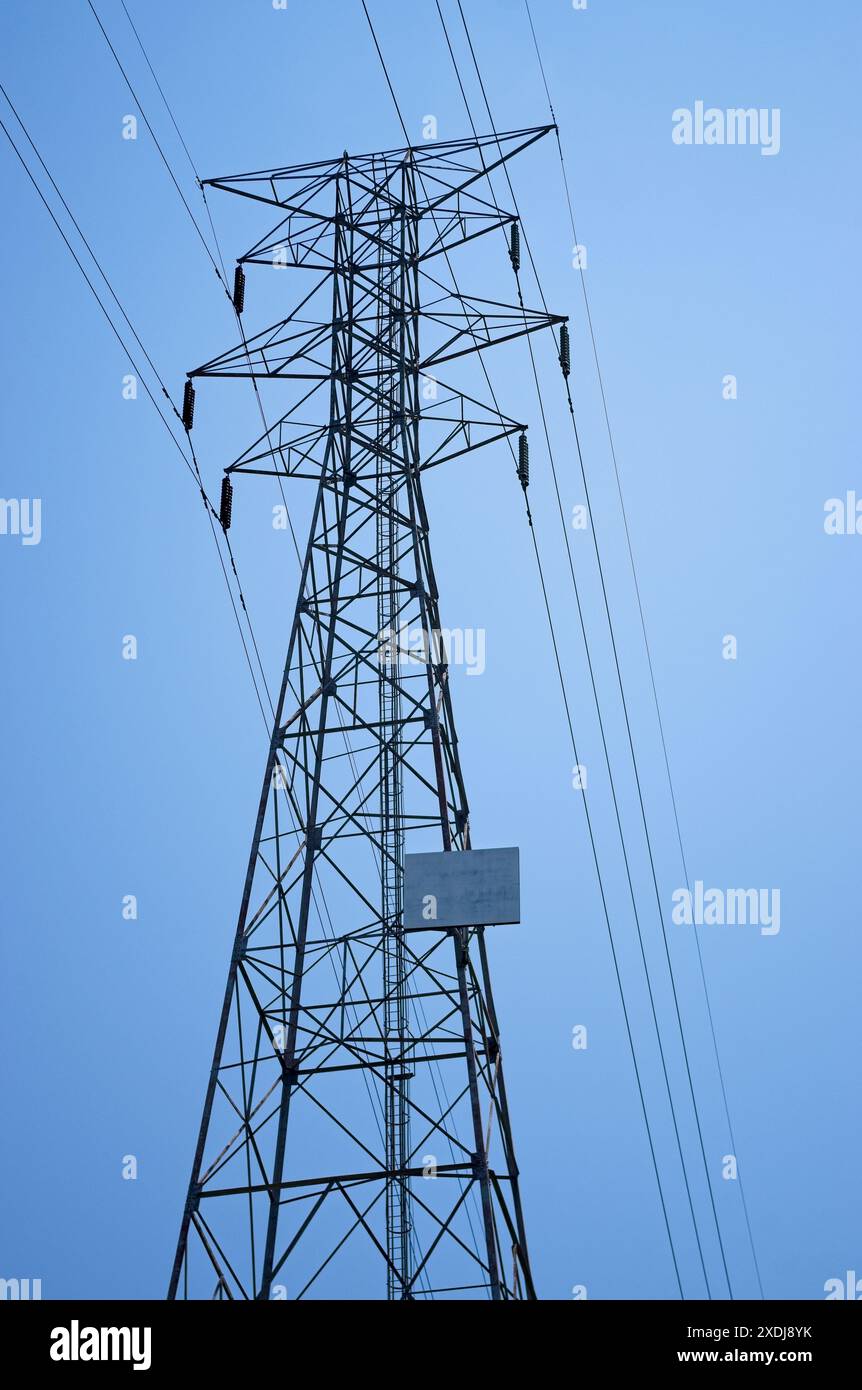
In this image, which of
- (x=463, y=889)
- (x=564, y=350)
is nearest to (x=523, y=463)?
(x=564, y=350)

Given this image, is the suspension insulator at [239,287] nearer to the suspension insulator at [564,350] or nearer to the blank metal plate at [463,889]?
the suspension insulator at [564,350]

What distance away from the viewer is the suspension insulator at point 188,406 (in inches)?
898

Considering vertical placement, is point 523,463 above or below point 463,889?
above

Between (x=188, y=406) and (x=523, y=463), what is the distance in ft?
18.2

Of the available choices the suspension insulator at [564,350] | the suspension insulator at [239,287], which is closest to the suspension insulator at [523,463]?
the suspension insulator at [564,350]

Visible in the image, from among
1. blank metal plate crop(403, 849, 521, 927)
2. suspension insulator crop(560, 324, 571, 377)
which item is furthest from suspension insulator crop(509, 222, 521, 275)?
blank metal plate crop(403, 849, 521, 927)

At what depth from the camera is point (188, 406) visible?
2295 centimetres

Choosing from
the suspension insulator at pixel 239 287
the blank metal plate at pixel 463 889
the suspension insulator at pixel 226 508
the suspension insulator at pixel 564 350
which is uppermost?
the suspension insulator at pixel 239 287

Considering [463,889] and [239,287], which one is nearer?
[463,889]

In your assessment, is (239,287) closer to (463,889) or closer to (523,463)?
(523,463)

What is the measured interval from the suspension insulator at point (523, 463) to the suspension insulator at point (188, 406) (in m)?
5.39
